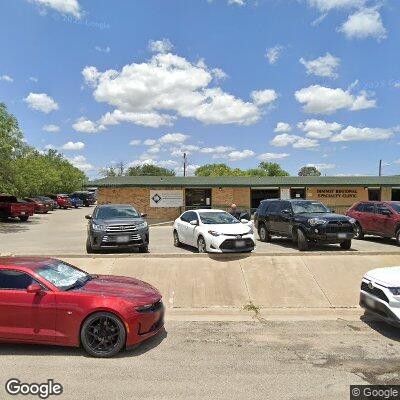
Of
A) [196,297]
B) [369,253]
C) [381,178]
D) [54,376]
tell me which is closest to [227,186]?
[381,178]

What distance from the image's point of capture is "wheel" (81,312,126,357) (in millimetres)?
6012

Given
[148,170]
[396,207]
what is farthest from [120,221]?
[148,170]

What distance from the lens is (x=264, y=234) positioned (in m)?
16.5

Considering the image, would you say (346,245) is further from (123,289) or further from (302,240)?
(123,289)

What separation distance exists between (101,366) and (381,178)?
3402cm

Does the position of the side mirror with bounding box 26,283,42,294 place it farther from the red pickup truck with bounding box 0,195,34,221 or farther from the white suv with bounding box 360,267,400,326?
the red pickup truck with bounding box 0,195,34,221

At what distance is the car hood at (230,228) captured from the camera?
38.3 feet

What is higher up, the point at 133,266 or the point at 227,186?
the point at 227,186

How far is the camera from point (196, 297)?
9.04 metres

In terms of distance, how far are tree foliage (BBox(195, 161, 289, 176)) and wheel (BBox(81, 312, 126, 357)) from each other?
8893cm

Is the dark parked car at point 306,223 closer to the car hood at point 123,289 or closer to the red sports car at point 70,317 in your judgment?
the car hood at point 123,289

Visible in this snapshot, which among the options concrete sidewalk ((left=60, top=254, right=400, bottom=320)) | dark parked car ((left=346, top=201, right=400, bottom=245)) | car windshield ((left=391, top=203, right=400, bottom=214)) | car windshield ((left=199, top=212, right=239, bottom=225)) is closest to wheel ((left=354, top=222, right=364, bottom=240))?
dark parked car ((left=346, top=201, right=400, bottom=245))

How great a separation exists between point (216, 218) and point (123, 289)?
699 cm

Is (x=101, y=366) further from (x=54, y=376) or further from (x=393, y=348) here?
(x=393, y=348)
